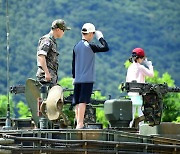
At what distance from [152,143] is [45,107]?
196 cm

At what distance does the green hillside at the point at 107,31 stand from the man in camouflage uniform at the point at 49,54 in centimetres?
5267

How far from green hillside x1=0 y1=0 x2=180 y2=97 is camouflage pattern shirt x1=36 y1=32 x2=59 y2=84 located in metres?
52.7

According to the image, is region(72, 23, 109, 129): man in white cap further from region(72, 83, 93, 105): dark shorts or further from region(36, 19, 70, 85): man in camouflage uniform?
region(36, 19, 70, 85): man in camouflage uniform

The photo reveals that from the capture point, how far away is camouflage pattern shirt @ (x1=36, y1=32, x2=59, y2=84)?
20547 millimetres

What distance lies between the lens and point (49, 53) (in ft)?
67.9

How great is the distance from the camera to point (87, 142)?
18.1m

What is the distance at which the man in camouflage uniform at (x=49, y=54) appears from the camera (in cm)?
2047

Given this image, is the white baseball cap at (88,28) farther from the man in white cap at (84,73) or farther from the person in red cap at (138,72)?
the person in red cap at (138,72)

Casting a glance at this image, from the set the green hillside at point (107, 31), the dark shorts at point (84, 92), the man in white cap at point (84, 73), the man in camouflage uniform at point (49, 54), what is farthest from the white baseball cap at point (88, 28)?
the green hillside at point (107, 31)

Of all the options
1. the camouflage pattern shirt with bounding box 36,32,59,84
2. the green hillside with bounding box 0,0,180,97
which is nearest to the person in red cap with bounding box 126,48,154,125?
the camouflage pattern shirt with bounding box 36,32,59,84

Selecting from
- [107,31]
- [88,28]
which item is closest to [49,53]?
[88,28]

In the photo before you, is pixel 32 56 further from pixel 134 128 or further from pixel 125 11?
pixel 134 128

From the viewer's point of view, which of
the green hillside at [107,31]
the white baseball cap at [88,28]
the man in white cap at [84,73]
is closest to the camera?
the man in white cap at [84,73]

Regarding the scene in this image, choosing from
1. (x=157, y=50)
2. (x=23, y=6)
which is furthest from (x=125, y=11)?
(x=23, y=6)
